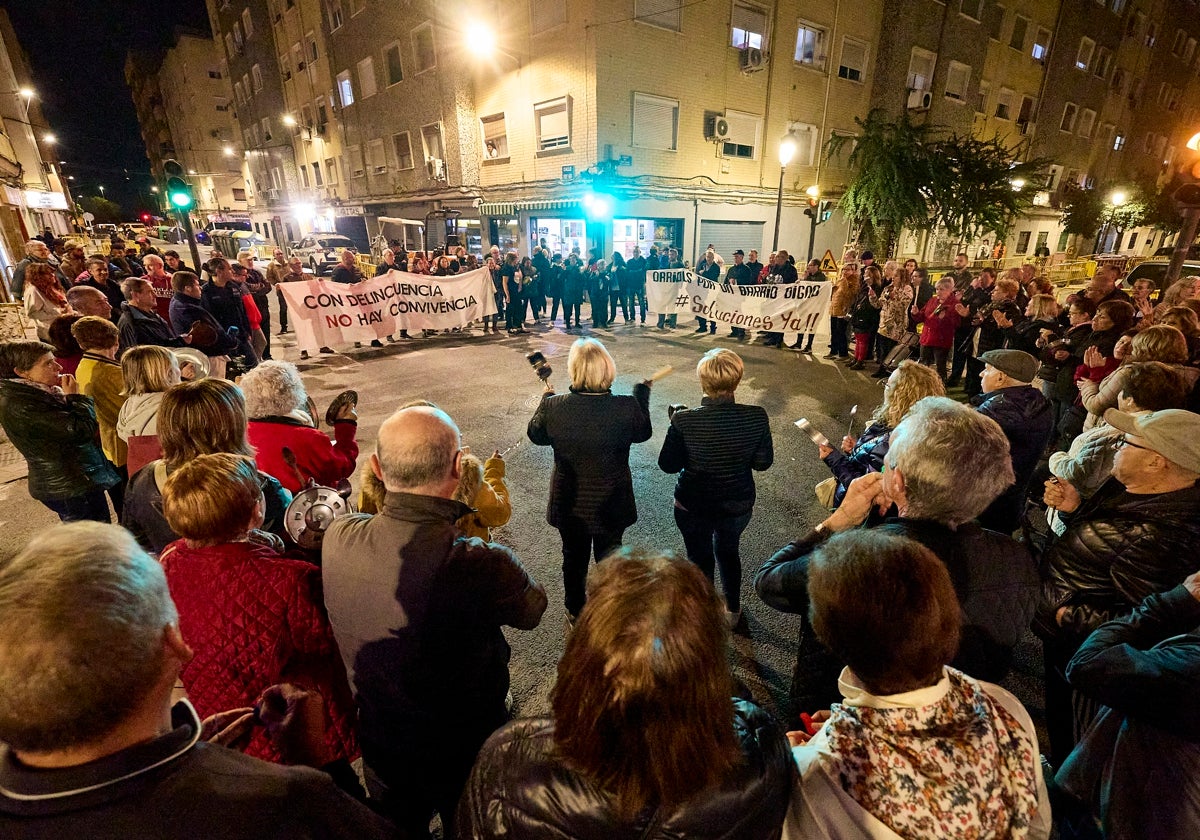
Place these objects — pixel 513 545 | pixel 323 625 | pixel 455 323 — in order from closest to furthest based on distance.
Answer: pixel 323 625 → pixel 513 545 → pixel 455 323

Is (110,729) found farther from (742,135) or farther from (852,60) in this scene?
(852,60)

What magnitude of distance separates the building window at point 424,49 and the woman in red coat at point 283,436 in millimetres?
23653

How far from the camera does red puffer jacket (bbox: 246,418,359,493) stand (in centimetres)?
295

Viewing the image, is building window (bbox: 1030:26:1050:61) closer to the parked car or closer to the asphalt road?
the asphalt road

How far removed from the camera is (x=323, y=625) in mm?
1823

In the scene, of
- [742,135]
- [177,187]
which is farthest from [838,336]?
[742,135]

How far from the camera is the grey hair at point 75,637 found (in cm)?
82

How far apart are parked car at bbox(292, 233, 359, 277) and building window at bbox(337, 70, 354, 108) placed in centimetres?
→ 691

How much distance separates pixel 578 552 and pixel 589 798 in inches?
95.0

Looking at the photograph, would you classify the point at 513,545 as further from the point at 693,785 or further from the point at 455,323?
the point at 455,323

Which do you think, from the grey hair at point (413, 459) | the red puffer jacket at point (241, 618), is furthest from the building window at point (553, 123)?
the red puffer jacket at point (241, 618)

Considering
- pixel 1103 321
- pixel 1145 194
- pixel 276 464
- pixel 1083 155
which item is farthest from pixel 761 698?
pixel 1145 194

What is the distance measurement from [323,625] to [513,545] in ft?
8.79

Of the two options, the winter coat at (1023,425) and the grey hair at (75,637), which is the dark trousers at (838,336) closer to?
the winter coat at (1023,425)
